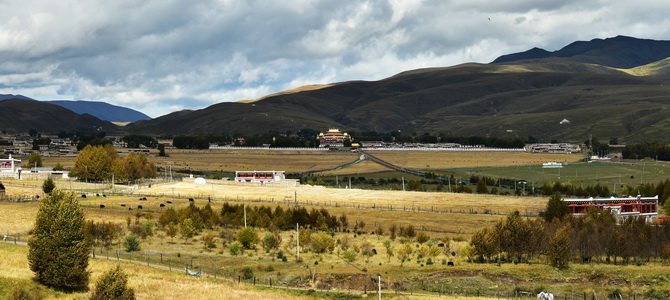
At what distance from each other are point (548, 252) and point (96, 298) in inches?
1788

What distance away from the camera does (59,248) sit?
2010 inches

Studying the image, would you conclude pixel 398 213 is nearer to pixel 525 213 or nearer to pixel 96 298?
pixel 525 213

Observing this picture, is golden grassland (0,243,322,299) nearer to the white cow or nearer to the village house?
the white cow

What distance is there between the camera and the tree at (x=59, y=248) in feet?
166

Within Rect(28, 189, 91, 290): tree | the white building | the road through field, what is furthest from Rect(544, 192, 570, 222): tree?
the white building

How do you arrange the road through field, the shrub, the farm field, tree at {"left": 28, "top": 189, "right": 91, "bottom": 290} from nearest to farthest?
tree at {"left": 28, "top": 189, "right": 91, "bottom": 290}
the shrub
the road through field
the farm field

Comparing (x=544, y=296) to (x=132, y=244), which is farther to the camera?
(x=132, y=244)

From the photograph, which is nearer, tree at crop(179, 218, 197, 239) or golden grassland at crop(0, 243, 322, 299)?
golden grassland at crop(0, 243, 322, 299)

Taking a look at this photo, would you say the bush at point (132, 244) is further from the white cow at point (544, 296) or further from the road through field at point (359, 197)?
the road through field at point (359, 197)

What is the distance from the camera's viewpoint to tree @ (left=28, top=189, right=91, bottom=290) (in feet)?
166

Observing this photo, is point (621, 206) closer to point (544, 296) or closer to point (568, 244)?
point (568, 244)

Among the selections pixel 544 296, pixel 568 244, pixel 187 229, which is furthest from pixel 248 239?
pixel 544 296

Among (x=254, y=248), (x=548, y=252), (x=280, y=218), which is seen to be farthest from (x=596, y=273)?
(x=280, y=218)

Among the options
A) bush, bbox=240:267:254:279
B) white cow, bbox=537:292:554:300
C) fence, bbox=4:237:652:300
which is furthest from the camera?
bush, bbox=240:267:254:279
